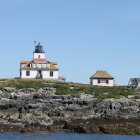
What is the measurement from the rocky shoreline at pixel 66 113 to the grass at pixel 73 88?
10.3 feet

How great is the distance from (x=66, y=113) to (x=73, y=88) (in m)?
15.4

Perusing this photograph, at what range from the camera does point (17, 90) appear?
72000mm

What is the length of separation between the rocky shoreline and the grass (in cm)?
315

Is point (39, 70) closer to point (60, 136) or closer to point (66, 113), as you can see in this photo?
point (66, 113)

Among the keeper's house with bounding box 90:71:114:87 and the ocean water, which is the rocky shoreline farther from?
the keeper's house with bounding box 90:71:114:87

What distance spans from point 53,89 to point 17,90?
501cm

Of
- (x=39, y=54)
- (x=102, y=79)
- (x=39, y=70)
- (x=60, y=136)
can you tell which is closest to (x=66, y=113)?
(x=60, y=136)

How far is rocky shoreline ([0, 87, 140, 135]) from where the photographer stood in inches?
2159

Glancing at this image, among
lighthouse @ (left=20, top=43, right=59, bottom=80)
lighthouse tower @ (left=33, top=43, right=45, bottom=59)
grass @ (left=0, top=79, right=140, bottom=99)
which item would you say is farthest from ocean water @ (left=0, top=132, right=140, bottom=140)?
lighthouse tower @ (left=33, top=43, right=45, bottom=59)

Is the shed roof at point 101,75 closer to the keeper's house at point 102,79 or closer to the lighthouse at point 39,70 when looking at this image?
the keeper's house at point 102,79

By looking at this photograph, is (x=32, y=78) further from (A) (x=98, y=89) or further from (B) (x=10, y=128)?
(B) (x=10, y=128)

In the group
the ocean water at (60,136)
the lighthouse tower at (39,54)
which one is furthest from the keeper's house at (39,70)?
the ocean water at (60,136)

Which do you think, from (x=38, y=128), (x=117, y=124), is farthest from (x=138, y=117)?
(x=38, y=128)

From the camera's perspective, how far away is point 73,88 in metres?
76.0
